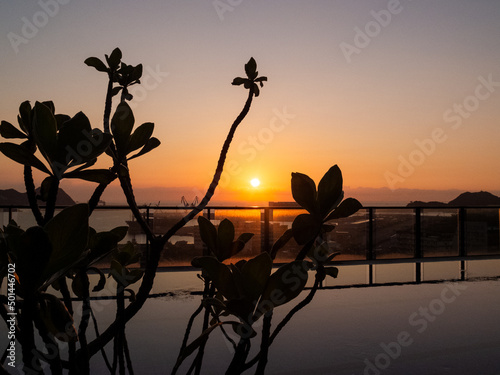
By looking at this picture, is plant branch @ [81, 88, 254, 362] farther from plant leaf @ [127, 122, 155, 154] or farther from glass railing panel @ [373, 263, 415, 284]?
glass railing panel @ [373, 263, 415, 284]

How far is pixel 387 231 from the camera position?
8.72 metres

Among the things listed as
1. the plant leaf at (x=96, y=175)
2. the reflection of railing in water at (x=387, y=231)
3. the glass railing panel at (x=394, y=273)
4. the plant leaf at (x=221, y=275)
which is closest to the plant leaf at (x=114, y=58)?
the plant leaf at (x=96, y=175)

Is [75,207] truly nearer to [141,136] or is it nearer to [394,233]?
[141,136]

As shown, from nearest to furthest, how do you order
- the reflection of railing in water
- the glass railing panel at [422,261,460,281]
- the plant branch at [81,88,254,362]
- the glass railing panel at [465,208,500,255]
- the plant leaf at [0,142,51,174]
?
1. the plant leaf at [0,142,51,174]
2. the plant branch at [81,88,254,362]
3. the glass railing panel at [422,261,460,281]
4. the reflection of railing in water
5. the glass railing panel at [465,208,500,255]

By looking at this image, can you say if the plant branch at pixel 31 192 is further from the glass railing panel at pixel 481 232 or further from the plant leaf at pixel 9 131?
the glass railing panel at pixel 481 232

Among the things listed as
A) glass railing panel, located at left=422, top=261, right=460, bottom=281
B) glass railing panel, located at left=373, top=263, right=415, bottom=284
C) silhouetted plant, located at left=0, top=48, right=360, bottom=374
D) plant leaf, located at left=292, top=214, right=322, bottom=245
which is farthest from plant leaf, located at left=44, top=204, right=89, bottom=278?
glass railing panel, located at left=422, top=261, right=460, bottom=281

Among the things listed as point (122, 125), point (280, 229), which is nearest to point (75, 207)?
point (122, 125)

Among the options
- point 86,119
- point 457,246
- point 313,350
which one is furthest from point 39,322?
point 457,246

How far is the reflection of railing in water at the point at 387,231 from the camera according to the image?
7617 millimetres

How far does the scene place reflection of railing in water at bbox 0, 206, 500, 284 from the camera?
7617 mm

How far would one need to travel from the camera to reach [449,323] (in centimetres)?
416

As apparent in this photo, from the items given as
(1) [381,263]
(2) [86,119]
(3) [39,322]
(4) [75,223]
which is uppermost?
(2) [86,119]

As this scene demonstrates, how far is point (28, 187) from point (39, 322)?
0.85ft

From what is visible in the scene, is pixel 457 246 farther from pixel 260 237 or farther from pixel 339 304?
pixel 339 304
